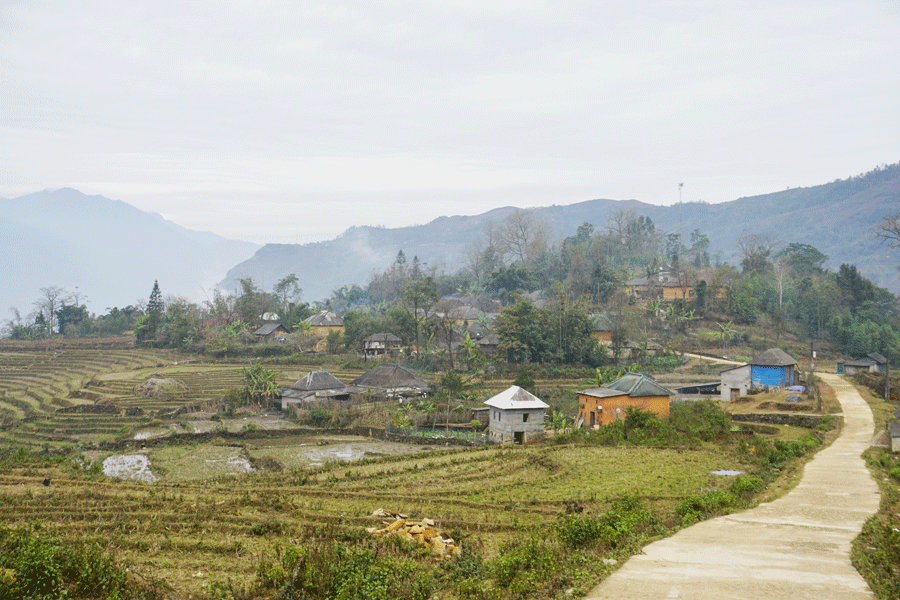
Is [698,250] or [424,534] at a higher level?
[698,250]

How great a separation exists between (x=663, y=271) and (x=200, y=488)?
2329 inches

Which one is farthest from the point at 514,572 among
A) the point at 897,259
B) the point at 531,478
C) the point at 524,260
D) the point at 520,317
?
the point at 897,259

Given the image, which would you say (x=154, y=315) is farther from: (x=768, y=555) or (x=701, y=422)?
(x=768, y=555)

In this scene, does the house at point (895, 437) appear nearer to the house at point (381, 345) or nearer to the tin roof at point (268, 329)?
the house at point (381, 345)

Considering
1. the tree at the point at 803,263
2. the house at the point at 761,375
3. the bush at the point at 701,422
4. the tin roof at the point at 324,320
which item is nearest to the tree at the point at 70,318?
the tin roof at the point at 324,320

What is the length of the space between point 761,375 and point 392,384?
875 inches

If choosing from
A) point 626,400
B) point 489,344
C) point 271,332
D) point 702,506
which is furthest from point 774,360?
point 271,332

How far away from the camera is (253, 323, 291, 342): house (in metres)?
56.8

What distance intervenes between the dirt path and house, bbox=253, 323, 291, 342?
1917 inches

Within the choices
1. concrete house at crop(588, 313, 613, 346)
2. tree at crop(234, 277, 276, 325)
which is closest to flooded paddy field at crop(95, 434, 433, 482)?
concrete house at crop(588, 313, 613, 346)

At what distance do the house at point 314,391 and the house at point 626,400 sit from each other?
15.2 m

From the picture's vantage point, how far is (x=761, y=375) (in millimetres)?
35688

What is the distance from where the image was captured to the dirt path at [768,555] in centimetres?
782

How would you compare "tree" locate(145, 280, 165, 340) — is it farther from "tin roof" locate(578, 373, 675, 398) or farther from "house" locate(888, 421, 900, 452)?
"house" locate(888, 421, 900, 452)
